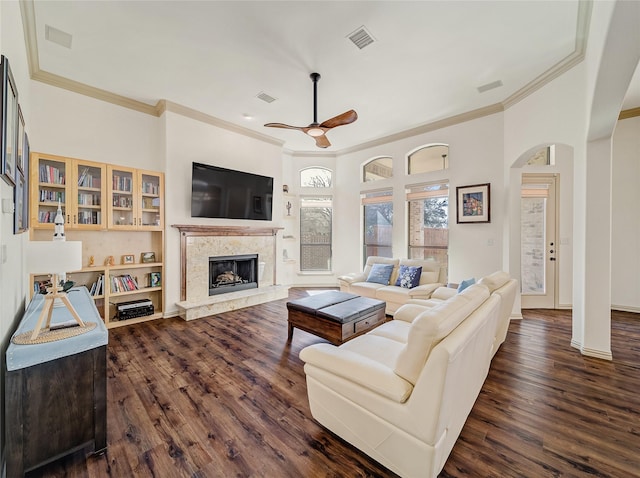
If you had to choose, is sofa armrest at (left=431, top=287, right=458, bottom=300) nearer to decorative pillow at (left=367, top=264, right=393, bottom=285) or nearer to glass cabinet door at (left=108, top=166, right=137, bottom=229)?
decorative pillow at (left=367, top=264, right=393, bottom=285)

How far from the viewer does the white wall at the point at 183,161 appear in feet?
14.1

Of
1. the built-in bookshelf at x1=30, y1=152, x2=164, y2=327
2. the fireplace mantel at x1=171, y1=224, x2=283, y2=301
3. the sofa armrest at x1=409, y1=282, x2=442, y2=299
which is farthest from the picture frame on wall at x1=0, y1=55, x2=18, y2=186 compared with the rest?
the sofa armrest at x1=409, y1=282, x2=442, y2=299

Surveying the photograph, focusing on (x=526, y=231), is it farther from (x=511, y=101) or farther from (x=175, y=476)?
(x=175, y=476)

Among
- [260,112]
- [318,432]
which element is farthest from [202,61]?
[318,432]

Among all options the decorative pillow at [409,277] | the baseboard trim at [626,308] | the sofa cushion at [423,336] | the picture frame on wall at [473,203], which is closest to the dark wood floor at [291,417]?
the sofa cushion at [423,336]

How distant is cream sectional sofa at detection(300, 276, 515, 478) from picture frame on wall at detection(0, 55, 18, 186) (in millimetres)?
2048

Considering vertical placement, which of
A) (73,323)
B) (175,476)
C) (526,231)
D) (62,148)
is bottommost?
(175,476)

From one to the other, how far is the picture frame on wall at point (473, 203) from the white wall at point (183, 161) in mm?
4025

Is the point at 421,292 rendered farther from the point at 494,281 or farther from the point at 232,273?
the point at 232,273

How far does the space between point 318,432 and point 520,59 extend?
14.3 feet

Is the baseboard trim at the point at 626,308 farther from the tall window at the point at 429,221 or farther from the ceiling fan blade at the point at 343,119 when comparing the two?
the ceiling fan blade at the point at 343,119

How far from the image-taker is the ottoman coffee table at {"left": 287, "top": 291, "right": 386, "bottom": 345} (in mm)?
2900

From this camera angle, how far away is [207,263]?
468 cm

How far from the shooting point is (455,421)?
162 cm
